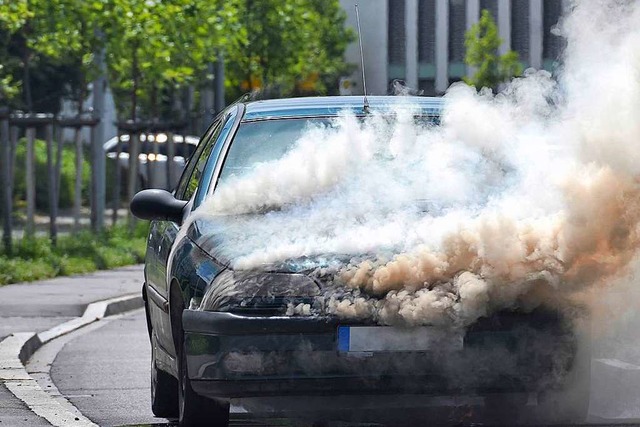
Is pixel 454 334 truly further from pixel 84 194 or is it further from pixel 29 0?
pixel 84 194

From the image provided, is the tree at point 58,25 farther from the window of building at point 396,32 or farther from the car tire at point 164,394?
the car tire at point 164,394

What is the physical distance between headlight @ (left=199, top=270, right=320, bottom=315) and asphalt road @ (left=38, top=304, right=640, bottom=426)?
1.18 m

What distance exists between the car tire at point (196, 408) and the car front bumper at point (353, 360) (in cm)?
47

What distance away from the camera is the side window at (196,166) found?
8.23m

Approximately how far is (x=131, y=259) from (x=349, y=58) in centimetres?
2413

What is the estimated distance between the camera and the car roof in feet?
26.4

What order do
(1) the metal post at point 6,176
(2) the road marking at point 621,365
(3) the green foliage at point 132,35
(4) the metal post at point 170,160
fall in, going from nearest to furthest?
(2) the road marking at point 621,365
(1) the metal post at point 6,176
(3) the green foliage at point 132,35
(4) the metal post at point 170,160

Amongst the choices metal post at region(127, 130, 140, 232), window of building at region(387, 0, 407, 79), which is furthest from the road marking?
metal post at region(127, 130, 140, 232)

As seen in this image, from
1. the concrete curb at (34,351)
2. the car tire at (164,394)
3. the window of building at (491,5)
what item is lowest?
the concrete curb at (34,351)

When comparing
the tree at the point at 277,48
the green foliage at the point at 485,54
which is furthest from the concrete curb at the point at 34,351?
the tree at the point at 277,48

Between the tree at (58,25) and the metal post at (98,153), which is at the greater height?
the tree at (58,25)

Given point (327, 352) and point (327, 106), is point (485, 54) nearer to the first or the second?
point (327, 106)

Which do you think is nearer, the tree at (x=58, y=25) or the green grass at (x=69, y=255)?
the green grass at (x=69, y=255)

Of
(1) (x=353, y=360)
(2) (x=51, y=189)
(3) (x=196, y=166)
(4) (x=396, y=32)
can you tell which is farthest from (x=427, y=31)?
(2) (x=51, y=189)
